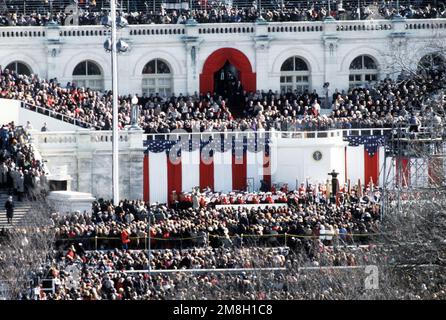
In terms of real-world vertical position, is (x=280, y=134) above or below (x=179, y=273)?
above

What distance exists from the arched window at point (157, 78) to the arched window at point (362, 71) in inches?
449

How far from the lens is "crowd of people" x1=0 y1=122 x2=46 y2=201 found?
84.6 meters

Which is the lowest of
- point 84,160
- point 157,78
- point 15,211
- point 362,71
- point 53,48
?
point 15,211

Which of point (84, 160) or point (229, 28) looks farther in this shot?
point (229, 28)

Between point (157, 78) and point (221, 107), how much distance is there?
7.81 metres

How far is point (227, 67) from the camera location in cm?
11156

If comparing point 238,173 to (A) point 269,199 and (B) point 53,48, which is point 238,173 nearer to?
(A) point 269,199

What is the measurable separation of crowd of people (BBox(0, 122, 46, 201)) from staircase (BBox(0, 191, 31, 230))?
0.40 m

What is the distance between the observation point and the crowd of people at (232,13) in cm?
11000

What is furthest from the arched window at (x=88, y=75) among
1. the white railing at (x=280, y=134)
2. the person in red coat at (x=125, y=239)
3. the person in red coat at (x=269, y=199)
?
the person in red coat at (x=125, y=239)

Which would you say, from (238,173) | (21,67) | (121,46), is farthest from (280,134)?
(21,67)

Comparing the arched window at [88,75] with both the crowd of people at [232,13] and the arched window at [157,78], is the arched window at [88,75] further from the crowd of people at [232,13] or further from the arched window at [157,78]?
the arched window at [157,78]

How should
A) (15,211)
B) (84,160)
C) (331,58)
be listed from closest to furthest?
(15,211) → (84,160) → (331,58)
